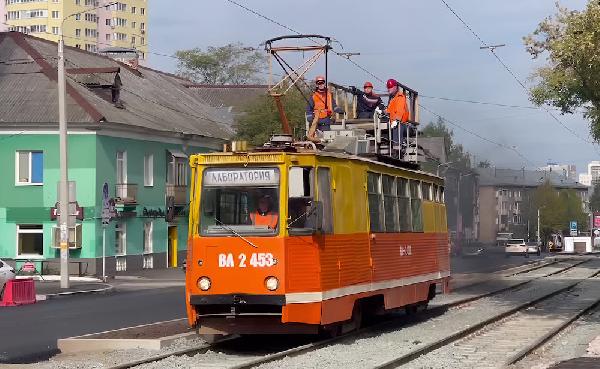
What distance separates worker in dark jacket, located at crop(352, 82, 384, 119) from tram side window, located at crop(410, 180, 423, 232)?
1718mm

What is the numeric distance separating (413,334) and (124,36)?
5667 inches

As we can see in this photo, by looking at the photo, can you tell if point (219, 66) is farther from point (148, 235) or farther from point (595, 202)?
point (595, 202)

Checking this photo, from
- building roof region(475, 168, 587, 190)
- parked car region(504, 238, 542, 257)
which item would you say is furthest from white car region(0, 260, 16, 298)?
parked car region(504, 238, 542, 257)

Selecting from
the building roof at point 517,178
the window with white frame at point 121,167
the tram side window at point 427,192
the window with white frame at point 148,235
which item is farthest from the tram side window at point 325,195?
the building roof at point 517,178

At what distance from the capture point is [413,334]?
18.6 meters

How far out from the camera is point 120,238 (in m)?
50.5

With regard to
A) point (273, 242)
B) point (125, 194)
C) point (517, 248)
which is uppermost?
point (125, 194)

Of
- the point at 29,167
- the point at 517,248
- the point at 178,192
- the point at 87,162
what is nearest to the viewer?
the point at 87,162

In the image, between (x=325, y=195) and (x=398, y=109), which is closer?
(x=325, y=195)

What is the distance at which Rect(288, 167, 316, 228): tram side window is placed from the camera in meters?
15.7

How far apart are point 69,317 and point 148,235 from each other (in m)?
29.2

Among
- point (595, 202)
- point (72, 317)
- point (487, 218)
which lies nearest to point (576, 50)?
point (72, 317)

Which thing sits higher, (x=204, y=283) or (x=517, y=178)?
(x=517, y=178)

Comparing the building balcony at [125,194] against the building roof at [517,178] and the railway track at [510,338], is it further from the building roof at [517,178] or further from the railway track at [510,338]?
the building roof at [517,178]
